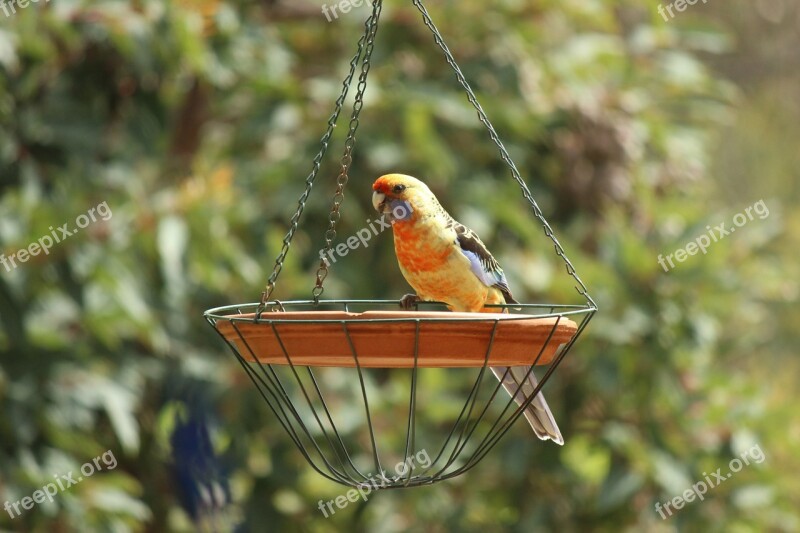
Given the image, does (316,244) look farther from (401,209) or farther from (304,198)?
(304,198)

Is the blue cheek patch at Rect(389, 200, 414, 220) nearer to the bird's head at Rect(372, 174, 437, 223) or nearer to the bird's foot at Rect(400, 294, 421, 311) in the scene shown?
the bird's head at Rect(372, 174, 437, 223)

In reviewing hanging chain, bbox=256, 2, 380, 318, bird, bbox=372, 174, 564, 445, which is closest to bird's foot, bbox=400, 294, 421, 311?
bird, bbox=372, 174, 564, 445

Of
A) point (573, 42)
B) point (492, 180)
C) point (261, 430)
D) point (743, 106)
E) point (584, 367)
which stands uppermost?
point (743, 106)

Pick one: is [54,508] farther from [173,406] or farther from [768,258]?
[768,258]

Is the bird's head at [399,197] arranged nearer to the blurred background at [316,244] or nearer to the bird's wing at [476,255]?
the bird's wing at [476,255]

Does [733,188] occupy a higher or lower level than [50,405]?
higher

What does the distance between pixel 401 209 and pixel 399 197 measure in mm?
30

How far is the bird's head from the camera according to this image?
259 centimetres

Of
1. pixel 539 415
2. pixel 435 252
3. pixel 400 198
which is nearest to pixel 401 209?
pixel 400 198

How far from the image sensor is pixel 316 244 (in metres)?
5.50

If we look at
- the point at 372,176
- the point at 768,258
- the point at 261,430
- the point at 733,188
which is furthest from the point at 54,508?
the point at 733,188

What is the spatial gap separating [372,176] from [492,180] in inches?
26.3

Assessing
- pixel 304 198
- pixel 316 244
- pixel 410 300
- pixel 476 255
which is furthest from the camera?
pixel 316 244

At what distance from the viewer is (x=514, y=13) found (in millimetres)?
5770
